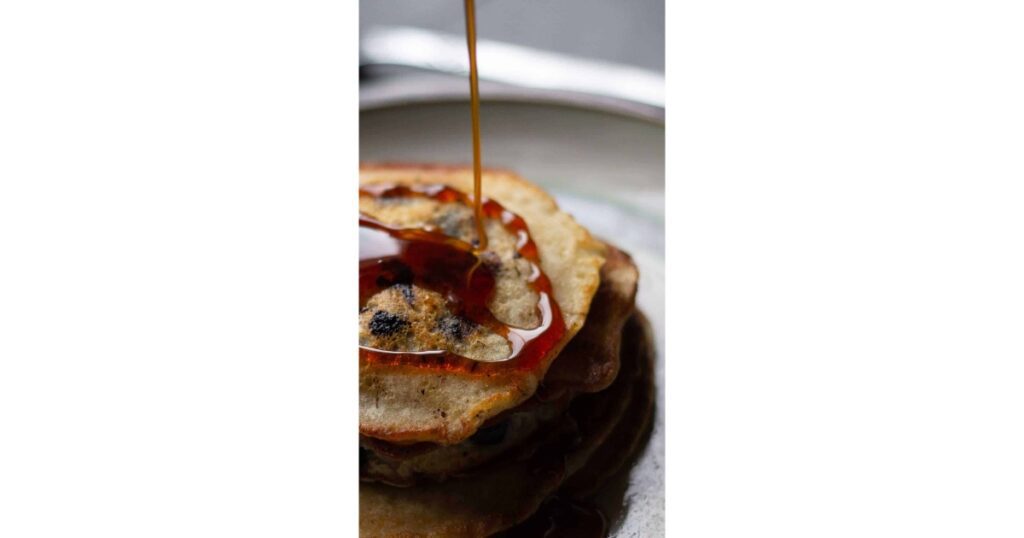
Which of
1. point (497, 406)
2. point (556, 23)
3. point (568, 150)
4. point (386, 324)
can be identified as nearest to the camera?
point (497, 406)

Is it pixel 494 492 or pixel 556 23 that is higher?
pixel 556 23

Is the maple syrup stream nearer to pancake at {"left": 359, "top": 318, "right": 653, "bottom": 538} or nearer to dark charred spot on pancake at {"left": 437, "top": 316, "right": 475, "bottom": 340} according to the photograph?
dark charred spot on pancake at {"left": 437, "top": 316, "right": 475, "bottom": 340}

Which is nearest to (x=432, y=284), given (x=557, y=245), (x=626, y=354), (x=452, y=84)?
(x=557, y=245)

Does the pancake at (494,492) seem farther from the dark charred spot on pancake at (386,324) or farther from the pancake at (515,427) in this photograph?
the dark charred spot on pancake at (386,324)

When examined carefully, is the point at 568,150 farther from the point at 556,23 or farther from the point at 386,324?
the point at 386,324

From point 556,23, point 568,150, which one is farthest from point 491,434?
point 556,23

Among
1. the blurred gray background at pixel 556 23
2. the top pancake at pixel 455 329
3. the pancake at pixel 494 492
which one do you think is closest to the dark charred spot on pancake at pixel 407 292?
the top pancake at pixel 455 329
